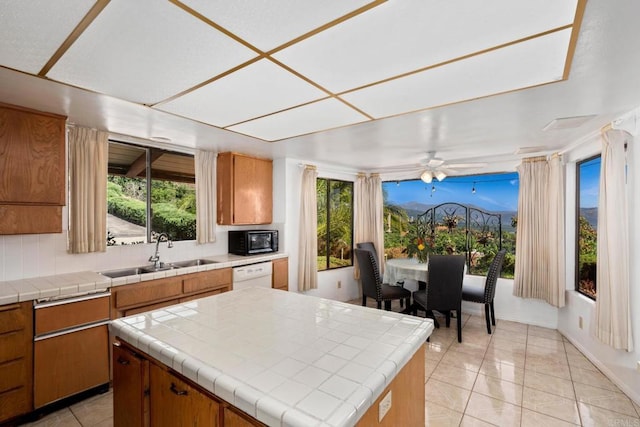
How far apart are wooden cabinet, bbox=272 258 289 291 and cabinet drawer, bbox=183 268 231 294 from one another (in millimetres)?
735

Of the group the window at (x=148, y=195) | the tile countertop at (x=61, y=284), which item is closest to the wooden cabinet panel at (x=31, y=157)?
the tile countertop at (x=61, y=284)

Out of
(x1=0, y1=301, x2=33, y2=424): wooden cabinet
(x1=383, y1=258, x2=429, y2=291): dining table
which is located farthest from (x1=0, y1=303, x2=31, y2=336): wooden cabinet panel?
(x1=383, y1=258, x2=429, y2=291): dining table

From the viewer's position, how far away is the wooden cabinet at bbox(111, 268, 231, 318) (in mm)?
2670

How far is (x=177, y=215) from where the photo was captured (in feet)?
12.3

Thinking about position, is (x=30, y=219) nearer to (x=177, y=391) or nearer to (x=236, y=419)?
(x=177, y=391)

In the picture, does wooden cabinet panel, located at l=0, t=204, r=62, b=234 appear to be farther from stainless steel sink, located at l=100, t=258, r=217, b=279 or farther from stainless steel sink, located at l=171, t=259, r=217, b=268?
stainless steel sink, located at l=171, t=259, r=217, b=268

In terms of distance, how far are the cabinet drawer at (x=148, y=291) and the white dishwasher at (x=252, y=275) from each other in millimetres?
685

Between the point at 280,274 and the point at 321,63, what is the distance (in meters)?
3.19

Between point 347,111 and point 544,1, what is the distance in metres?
1.33

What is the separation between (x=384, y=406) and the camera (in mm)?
1140

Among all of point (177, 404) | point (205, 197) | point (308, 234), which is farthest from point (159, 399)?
point (308, 234)

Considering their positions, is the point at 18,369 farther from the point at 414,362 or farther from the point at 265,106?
the point at 414,362

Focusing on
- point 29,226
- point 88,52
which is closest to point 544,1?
point 88,52

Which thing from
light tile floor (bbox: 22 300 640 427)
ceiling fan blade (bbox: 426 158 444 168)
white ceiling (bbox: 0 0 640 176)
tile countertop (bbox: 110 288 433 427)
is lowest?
light tile floor (bbox: 22 300 640 427)
